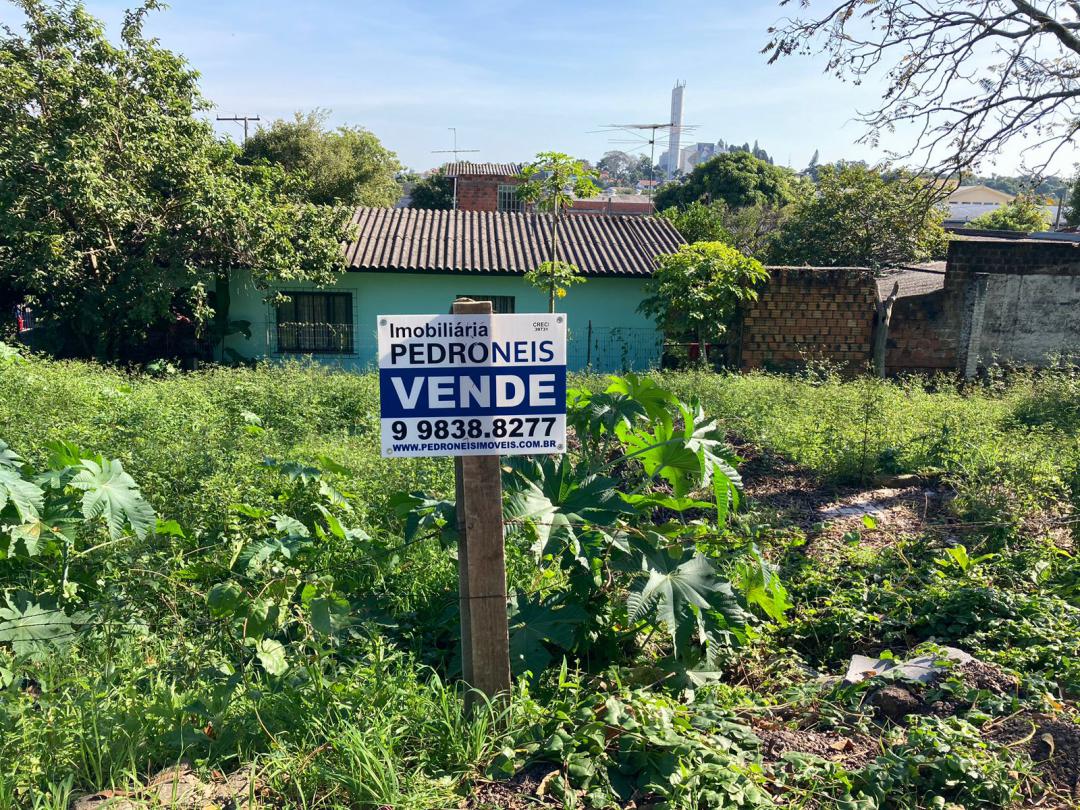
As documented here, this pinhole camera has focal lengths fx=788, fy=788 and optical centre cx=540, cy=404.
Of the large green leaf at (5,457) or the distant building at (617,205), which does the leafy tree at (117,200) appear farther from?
the distant building at (617,205)

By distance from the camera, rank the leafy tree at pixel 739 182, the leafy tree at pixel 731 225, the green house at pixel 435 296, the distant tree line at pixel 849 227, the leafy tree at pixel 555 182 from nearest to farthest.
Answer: the leafy tree at pixel 555 182, the green house at pixel 435 296, the distant tree line at pixel 849 227, the leafy tree at pixel 731 225, the leafy tree at pixel 739 182

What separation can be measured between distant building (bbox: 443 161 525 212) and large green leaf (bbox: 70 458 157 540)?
3061 cm

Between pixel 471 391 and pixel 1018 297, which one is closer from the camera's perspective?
pixel 471 391

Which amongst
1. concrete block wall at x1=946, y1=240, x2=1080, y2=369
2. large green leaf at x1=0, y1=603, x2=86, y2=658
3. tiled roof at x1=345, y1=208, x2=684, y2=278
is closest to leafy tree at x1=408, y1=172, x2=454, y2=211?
tiled roof at x1=345, y1=208, x2=684, y2=278

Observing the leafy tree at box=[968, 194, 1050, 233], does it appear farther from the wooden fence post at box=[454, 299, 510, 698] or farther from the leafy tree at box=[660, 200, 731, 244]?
the wooden fence post at box=[454, 299, 510, 698]

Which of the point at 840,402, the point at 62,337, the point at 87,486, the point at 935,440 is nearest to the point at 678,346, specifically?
the point at 840,402

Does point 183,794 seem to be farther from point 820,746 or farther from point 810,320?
point 810,320

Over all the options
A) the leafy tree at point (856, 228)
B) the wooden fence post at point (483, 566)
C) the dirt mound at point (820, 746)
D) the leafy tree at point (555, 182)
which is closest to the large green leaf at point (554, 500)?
the wooden fence post at point (483, 566)

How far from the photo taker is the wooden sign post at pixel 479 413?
281 cm

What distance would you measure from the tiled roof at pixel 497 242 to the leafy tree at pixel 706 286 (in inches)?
87.9

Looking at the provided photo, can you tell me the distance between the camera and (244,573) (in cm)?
365

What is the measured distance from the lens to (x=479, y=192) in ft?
120

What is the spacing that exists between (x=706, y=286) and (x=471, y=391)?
1050 centimetres

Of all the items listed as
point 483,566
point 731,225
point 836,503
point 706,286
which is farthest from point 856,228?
point 483,566
